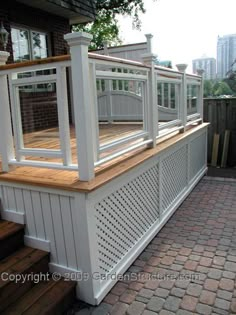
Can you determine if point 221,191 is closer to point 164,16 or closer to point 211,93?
point 211,93

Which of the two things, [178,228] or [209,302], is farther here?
[178,228]

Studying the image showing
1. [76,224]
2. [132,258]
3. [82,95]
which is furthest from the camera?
[132,258]

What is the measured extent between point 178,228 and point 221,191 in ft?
5.67

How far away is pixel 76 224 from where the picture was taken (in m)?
2.32

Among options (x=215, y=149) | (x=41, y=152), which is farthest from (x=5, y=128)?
(x=215, y=149)

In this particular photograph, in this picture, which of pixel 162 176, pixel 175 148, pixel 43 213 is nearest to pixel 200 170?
pixel 175 148

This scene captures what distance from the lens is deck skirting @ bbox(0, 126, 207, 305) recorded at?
2.33m

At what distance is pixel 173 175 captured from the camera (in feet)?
14.1

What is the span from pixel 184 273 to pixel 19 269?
59.6 inches

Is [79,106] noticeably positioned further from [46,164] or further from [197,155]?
[197,155]

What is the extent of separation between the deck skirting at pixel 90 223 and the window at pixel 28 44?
364 centimetres

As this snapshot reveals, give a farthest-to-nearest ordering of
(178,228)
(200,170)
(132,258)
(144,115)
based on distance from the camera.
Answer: (200,170) → (178,228) → (144,115) → (132,258)

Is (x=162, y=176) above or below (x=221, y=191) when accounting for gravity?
above

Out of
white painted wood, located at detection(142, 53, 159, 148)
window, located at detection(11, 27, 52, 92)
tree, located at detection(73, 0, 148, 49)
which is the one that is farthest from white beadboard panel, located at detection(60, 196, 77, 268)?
tree, located at detection(73, 0, 148, 49)
